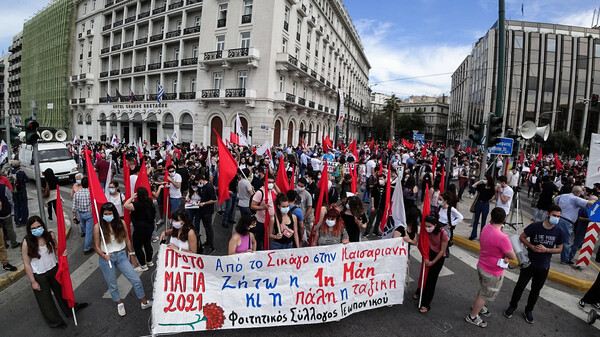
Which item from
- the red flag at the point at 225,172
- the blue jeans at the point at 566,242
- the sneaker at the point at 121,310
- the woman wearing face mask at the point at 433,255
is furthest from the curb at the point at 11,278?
the blue jeans at the point at 566,242

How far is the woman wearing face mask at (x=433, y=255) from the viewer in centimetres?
416

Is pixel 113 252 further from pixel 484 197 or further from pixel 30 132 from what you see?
pixel 484 197

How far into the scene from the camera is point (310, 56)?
31750 millimetres

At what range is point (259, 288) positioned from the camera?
380cm

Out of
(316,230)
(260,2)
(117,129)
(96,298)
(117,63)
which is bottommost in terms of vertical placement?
(96,298)

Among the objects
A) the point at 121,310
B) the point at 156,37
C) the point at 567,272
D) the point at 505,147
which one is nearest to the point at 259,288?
the point at 121,310

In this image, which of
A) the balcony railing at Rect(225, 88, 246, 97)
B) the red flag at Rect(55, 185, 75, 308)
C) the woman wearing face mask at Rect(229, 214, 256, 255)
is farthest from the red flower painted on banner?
the balcony railing at Rect(225, 88, 246, 97)

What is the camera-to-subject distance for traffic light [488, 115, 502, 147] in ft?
25.9

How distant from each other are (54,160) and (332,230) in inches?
531

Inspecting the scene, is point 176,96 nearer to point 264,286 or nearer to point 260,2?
point 260,2

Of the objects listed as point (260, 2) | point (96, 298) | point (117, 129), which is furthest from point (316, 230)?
point (117, 129)

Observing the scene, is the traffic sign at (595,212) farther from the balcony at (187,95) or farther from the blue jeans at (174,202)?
the balcony at (187,95)

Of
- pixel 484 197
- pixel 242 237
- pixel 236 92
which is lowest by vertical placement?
pixel 242 237

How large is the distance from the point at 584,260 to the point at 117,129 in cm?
4177
